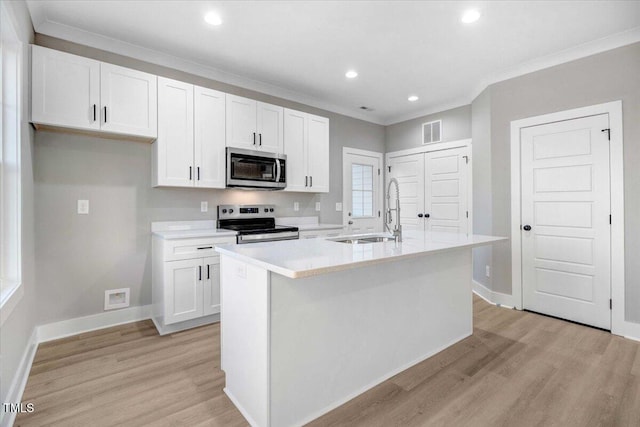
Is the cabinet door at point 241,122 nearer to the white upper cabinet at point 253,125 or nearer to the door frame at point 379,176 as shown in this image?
the white upper cabinet at point 253,125

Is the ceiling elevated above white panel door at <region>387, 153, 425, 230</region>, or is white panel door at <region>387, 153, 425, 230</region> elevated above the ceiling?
the ceiling

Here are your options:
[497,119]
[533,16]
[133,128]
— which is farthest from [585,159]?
[133,128]

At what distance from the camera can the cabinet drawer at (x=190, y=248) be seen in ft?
9.19

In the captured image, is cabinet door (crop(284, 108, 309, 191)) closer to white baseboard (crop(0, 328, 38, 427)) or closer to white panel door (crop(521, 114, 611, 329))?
white panel door (crop(521, 114, 611, 329))

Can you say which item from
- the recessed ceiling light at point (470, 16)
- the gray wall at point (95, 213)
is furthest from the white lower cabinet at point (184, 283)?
the recessed ceiling light at point (470, 16)

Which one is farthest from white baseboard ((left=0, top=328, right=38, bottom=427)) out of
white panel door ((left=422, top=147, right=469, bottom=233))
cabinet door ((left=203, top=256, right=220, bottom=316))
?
white panel door ((left=422, top=147, right=469, bottom=233))

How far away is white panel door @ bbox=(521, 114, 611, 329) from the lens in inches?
117

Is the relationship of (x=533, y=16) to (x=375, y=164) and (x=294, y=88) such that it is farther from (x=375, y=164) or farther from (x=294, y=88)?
(x=375, y=164)

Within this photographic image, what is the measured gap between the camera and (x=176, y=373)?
85.4 inches

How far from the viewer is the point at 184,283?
9.47 ft

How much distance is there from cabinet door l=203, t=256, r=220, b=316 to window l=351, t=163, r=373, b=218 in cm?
265

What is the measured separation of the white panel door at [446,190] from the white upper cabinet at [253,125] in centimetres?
246

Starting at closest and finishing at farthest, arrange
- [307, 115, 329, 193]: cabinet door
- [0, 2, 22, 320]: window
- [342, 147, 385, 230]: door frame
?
[0, 2, 22, 320]: window
[307, 115, 329, 193]: cabinet door
[342, 147, 385, 230]: door frame

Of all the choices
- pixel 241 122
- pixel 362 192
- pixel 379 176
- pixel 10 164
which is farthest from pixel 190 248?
pixel 379 176
